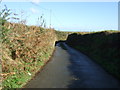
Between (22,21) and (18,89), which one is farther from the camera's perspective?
(22,21)

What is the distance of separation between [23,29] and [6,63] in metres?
4.68

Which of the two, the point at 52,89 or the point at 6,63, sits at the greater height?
the point at 6,63

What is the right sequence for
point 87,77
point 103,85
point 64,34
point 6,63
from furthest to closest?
point 64,34, point 87,77, point 103,85, point 6,63

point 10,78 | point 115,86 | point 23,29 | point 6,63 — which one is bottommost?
point 115,86

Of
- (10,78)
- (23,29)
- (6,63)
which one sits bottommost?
(10,78)

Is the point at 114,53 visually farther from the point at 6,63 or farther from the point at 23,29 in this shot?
the point at 6,63

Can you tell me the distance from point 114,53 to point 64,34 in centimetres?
6242

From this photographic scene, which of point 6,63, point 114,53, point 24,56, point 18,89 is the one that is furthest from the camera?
point 114,53

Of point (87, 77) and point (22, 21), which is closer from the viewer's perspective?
point (87, 77)

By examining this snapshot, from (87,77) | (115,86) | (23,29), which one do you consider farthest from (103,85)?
(23,29)

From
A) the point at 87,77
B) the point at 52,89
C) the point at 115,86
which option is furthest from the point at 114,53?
the point at 52,89

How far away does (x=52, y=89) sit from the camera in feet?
29.3

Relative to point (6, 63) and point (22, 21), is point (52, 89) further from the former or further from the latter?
point (22, 21)

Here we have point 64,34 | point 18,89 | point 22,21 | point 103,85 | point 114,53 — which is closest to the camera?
point 18,89
